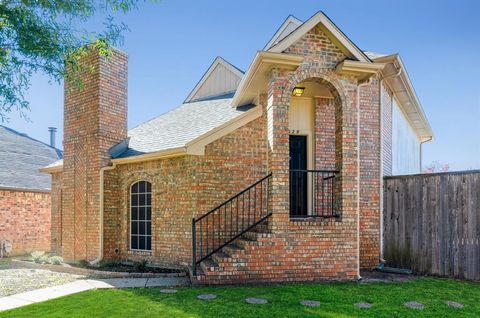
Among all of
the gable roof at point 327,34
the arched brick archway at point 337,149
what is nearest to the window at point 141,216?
the arched brick archway at point 337,149

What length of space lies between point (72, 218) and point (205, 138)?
5.13 m

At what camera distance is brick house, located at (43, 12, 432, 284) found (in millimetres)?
7734

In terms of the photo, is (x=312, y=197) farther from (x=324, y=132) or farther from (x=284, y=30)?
(x=284, y=30)

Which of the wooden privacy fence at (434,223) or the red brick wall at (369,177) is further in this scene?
the red brick wall at (369,177)

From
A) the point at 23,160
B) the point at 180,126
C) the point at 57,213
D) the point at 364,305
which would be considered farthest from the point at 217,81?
the point at 23,160

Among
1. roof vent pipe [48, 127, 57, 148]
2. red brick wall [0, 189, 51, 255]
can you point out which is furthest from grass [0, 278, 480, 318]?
roof vent pipe [48, 127, 57, 148]

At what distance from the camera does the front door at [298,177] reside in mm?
9492

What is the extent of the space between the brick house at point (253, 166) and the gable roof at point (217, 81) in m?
0.06

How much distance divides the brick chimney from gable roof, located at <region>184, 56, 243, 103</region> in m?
3.01

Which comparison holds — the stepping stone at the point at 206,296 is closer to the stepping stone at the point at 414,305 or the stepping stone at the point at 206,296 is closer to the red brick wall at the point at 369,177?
the stepping stone at the point at 414,305

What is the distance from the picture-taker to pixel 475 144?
115 feet

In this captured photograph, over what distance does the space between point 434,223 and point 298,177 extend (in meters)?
3.15

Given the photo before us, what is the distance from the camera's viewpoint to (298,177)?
9.55m

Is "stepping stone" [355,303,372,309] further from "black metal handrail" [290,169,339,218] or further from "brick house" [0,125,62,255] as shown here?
"brick house" [0,125,62,255]
